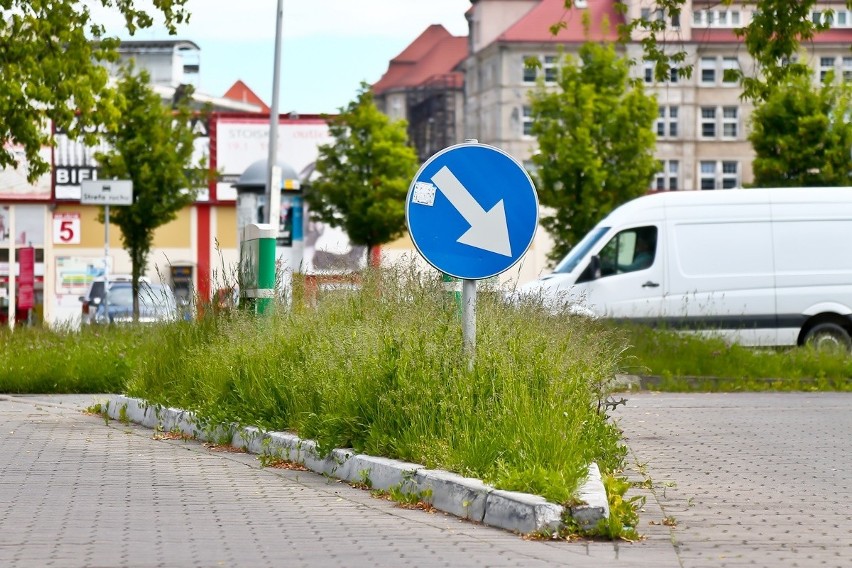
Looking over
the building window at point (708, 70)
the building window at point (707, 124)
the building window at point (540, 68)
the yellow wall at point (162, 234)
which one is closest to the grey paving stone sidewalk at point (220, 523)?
the building window at point (540, 68)

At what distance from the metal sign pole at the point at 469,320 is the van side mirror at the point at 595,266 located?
14.0m

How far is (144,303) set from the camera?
15656mm

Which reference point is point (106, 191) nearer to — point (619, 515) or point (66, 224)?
point (619, 515)

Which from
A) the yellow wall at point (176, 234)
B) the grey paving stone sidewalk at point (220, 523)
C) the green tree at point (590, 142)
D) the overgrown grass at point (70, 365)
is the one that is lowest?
the grey paving stone sidewalk at point (220, 523)

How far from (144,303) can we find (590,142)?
41.3 m

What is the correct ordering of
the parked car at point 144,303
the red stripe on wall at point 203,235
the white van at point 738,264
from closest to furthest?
the parked car at point 144,303 < the white van at point 738,264 < the red stripe on wall at point 203,235

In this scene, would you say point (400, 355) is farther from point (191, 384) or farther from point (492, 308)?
point (191, 384)

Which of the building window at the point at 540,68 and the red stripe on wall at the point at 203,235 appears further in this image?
the red stripe on wall at the point at 203,235

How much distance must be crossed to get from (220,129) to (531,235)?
51288mm

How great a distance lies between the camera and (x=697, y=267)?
23.4m

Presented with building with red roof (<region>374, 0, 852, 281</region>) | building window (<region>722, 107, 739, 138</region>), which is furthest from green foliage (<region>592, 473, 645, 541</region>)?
building window (<region>722, 107, 739, 138</region>)

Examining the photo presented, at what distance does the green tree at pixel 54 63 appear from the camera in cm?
2360

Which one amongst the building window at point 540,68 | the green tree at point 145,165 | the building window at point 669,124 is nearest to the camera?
the building window at point 540,68

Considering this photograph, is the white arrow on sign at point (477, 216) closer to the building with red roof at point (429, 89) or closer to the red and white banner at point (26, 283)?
the red and white banner at point (26, 283)
